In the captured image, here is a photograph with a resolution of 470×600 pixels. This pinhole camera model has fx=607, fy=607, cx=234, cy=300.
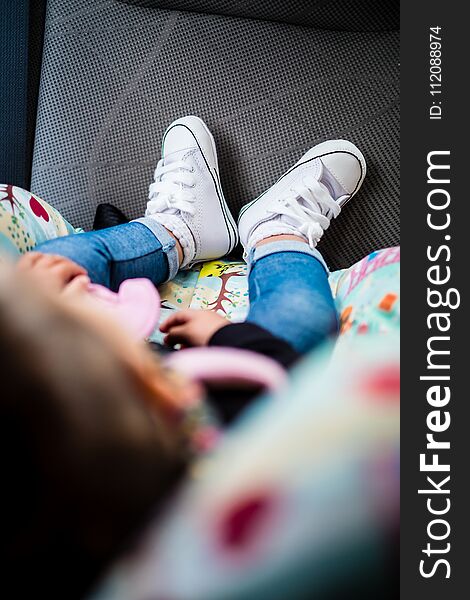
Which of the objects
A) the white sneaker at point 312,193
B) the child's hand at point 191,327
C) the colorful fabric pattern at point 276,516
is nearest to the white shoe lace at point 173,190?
the white sneaker at point 312,193

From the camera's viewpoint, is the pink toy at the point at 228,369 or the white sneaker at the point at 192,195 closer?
the pink toy at the point at 228,369

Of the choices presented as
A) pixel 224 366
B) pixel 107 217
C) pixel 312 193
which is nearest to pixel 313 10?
pixel 312 193

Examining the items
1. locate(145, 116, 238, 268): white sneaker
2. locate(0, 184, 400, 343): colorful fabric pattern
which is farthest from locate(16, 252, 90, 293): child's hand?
locate(145, 116, 238, 268): white sneaker

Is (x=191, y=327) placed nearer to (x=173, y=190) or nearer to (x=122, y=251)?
(x=122, y=251)

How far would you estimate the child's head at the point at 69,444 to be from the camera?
13.8 inches

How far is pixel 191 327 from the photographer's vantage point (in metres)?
0.68

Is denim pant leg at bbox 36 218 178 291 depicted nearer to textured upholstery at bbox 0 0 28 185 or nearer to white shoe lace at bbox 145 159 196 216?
white shoe lace at bbox 145 159 196 216

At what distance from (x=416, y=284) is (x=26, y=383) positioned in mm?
404

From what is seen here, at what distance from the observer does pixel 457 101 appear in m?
0.72

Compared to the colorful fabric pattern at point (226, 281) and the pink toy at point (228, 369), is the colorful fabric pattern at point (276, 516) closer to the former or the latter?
the pink toy at point (228, 369)

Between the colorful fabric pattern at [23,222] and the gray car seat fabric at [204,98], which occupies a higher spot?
the gray car seat fabric at [204,98]

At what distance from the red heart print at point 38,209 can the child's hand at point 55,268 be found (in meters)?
0.21

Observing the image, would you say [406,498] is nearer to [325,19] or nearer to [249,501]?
[249,501]

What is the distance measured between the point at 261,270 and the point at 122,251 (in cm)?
19
